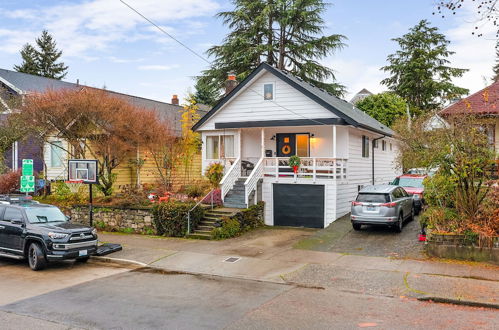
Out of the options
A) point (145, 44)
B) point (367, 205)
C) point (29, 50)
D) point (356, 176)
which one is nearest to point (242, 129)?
point (356, 176)

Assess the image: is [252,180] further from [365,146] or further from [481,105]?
[481,105]

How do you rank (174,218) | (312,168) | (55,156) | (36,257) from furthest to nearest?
(55,156), (312,168), (174,218), (36,257)

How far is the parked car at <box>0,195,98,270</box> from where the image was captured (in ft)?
37.6

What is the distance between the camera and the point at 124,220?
17438 millimetres

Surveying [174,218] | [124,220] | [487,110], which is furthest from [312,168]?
[487,110]

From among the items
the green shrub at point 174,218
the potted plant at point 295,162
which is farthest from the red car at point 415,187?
the green shrub at point 174,218

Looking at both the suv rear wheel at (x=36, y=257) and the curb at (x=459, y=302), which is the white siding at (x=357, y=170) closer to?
the curb at (x=459, y=302)

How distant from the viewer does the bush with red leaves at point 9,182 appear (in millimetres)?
22375

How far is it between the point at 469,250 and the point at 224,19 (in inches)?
1041

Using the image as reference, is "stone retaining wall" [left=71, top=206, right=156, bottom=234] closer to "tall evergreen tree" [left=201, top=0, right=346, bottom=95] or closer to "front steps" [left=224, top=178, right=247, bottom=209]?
"front steps" [left=224, top=178, right=247, bottom=209]

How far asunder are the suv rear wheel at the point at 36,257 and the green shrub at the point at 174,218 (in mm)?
5109

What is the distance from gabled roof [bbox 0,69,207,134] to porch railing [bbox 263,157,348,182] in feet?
26.7

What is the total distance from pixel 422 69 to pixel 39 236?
4518 centimetres

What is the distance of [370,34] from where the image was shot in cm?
1583
